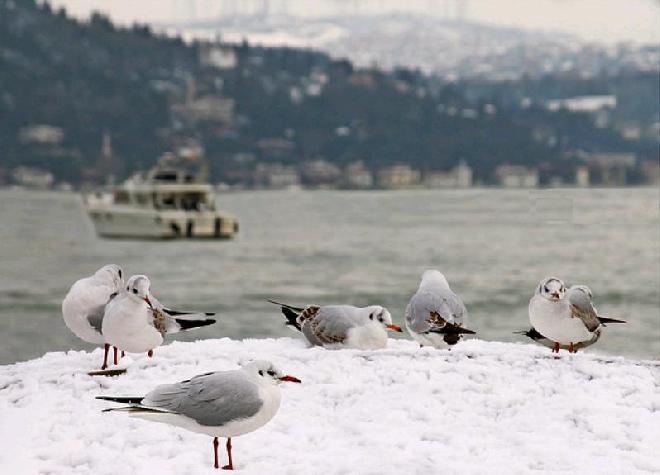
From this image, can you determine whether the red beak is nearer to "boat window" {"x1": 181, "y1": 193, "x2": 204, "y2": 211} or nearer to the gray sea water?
the gray sea water

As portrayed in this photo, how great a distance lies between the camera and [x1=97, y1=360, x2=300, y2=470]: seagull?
5844 millimetres

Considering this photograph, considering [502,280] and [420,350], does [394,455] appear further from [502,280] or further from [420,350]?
[502,280]

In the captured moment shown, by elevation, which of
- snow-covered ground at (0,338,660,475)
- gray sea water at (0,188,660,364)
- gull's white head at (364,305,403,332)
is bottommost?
gray sea water at (0,188,660,364)

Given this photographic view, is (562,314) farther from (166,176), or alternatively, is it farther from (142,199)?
Result: (142,199)

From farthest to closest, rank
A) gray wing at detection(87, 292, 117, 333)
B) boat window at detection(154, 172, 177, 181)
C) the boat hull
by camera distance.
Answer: boat window at detection(154, 172, 177, 181) < the boat hull < gray wing at detection(87, 292, 117, 333)

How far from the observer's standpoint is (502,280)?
5191 cm

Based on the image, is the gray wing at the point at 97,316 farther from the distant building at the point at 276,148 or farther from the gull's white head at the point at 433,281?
the distant building at the point at 276,148

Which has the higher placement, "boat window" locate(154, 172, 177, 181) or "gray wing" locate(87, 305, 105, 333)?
"gray wing" locate(87, 305, 105, 333)

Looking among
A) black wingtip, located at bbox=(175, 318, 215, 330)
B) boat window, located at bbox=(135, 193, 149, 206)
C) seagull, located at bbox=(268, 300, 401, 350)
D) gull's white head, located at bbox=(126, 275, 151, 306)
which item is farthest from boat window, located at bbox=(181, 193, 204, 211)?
Answer: gull's white head, located at bbox=(126, 275, 151, 306)

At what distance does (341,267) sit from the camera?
2175 inches

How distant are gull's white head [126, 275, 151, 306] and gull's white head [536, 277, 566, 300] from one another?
2868 mm

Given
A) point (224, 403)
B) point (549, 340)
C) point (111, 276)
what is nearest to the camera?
point (224, 403)

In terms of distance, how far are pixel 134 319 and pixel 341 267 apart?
47.8 metres

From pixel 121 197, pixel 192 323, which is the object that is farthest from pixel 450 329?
pixel 121 197
